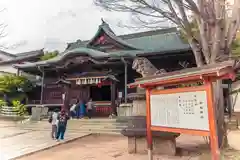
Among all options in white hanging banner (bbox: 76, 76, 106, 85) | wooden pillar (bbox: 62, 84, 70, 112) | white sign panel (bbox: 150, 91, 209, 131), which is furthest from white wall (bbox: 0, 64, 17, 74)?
white sign panel (bbox: 150, 91, 209, 131)

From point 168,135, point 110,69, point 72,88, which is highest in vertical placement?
point 110,69

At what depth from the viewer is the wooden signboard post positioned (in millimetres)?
4105

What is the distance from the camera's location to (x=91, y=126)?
42.0ft

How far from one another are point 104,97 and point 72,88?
137 inches

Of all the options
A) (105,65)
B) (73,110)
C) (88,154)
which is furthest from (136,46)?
(88,154)

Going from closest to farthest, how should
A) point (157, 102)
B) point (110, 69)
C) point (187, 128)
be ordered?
1. point (187, 128)
2. point (157, 102)
3. point (110, 69)

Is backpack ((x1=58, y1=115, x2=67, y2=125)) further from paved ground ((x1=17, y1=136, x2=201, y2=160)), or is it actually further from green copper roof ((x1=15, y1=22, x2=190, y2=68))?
green copper roof ((x1=15, y1=22, x2=190, y2=68))

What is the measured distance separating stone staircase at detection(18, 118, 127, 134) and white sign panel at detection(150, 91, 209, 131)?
252 inches

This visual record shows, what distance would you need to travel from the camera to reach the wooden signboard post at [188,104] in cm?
411

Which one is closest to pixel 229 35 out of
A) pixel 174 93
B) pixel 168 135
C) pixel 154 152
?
pixel 174 93

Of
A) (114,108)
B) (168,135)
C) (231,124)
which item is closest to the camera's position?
(168,135)

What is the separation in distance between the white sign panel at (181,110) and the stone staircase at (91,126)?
641cm

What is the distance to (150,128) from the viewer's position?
5.61m

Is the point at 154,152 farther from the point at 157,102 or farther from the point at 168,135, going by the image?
the point at 157,102
